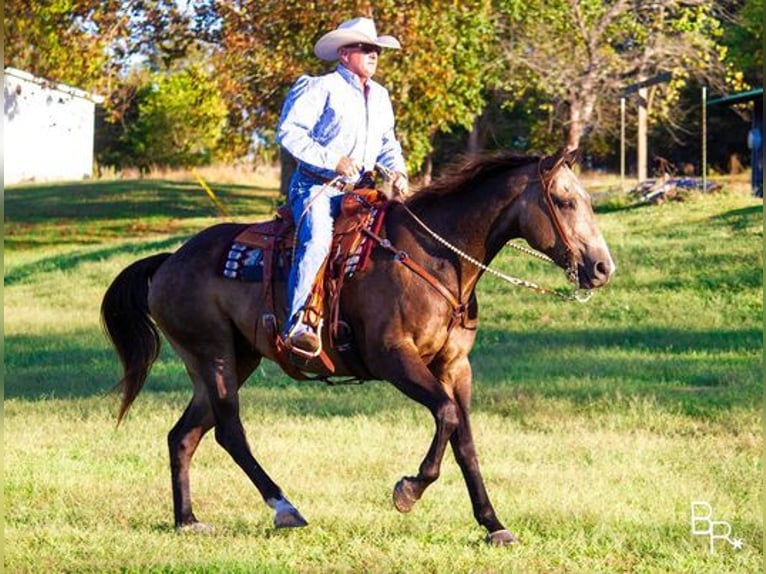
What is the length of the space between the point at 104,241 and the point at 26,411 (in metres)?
26.0

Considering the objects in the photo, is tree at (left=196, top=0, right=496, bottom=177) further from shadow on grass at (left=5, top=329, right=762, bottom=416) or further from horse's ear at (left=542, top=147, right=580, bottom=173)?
horse's ear at (left=542, top=147, right=580, bottom=173)

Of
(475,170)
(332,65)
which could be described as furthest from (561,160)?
(332,65)

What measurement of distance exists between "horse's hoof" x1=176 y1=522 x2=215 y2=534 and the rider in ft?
3.75

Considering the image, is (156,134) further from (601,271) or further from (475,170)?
(601,271)

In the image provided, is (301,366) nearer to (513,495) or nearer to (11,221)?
(513,495)

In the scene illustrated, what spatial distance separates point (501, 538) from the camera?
8.02m

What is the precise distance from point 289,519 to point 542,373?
7.37 m

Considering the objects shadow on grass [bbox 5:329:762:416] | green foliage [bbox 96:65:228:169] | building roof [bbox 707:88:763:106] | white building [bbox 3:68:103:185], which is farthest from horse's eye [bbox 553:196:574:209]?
green foliage [bbox 96:65:228:169]

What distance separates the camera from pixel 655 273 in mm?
22031

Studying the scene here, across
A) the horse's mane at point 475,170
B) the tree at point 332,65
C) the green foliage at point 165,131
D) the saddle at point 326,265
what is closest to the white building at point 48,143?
the green foliage at point 165,131

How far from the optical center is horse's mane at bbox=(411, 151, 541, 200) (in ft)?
27.6

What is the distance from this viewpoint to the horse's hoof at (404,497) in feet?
25.8

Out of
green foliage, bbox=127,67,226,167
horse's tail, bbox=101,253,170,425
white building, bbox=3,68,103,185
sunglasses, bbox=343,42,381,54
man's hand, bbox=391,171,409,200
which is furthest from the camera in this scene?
green foliage, bbox=127,67,226,167

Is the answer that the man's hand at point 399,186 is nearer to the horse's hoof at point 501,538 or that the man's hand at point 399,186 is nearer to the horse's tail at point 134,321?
the horse's tail at point 134,321
